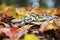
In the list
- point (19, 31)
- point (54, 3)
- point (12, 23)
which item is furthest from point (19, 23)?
point (54, 3)

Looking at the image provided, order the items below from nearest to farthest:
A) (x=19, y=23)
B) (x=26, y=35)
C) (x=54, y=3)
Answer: (x=26, y=35) < (x=19, y=23) < (x=54, y=3)

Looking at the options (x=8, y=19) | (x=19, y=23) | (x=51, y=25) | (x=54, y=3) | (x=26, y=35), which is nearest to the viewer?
(x=26, y=35)

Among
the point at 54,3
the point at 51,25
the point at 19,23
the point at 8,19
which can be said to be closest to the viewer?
the point at 51,25

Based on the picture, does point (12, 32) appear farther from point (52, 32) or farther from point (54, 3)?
point (54, 3)

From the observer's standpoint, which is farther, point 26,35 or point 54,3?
point 54,3

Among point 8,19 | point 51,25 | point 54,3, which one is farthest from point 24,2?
point 51,25

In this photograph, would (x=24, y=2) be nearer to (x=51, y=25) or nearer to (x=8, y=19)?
(x=8, y=19)

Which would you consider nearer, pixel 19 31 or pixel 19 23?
pixel 19 31

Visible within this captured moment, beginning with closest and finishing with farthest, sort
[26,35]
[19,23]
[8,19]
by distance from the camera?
[26,35]
[19,23]
[8,19]
